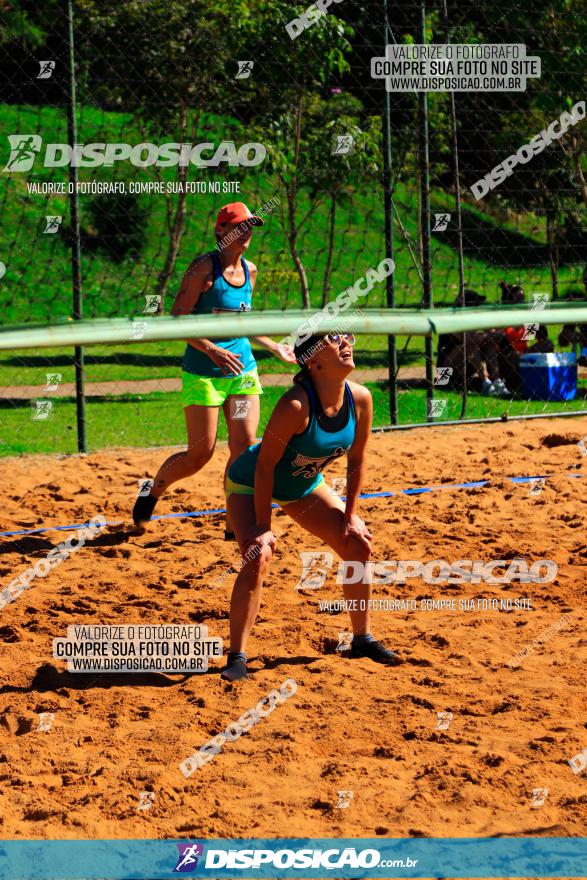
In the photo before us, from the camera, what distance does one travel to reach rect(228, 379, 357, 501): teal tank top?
4590 millimetres

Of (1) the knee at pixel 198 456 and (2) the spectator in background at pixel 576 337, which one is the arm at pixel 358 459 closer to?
(1) the knee at pixel 198 456

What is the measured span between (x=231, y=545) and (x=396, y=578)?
1101 mm

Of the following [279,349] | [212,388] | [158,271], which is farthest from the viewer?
[158,271]

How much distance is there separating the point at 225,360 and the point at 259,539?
195 cm

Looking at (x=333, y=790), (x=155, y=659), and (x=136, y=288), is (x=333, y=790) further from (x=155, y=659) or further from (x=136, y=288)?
(x=136, y=288)

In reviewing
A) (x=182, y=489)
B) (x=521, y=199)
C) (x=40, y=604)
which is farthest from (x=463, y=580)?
(x=521, y=199)

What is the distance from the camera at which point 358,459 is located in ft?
16.0

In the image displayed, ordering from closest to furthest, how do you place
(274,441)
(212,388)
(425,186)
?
1. (274,441)
2. (212,388)
3. (425,186)

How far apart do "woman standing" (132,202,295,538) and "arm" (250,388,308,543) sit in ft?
5.86

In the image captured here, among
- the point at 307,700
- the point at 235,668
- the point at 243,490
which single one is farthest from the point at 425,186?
the point at 307,700

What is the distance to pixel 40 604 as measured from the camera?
575cm

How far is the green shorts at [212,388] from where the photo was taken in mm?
6453

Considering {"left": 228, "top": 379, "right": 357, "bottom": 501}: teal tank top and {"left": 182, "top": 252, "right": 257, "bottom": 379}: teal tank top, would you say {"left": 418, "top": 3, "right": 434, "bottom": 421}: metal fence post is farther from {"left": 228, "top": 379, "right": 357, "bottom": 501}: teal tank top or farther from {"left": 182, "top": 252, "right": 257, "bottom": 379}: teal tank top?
{"left": 228, "top": 379, "right": 357, "bottom": 501}: teal tank top

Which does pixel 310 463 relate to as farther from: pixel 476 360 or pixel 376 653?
pixel 476 360
